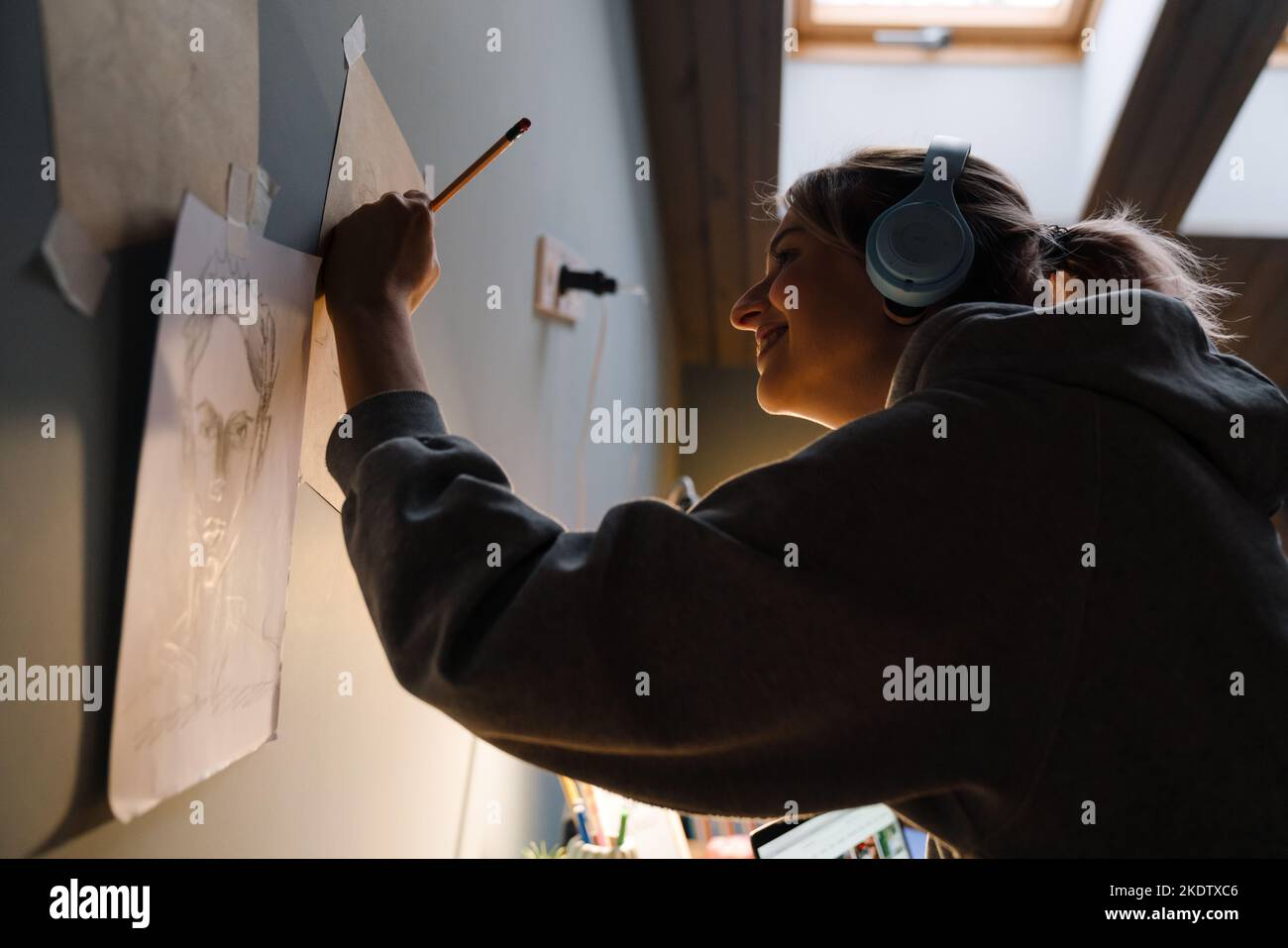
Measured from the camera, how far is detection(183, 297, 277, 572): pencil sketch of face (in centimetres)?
56

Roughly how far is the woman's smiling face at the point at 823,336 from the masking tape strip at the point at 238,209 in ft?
1.75

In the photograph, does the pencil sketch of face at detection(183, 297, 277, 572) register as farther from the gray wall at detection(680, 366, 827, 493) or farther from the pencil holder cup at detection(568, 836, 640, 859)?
the gray wall at detection(680, 366, 827, 493)

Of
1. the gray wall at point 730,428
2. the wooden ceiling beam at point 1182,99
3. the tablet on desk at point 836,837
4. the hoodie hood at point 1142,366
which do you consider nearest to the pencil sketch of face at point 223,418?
the hoodie hood at point 1142,366

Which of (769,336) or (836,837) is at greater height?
(769,336)

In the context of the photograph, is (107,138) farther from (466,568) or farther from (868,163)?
(868,163)

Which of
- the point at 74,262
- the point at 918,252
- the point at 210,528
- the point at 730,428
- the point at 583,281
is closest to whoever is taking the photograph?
the point at 74,262

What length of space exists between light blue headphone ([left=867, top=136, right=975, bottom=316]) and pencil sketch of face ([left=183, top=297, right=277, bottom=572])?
1.69 ft

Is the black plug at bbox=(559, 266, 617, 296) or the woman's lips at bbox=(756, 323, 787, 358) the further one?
the black plug at bbox=(559, 266, 617, 296)

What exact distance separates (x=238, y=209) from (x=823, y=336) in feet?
1.80

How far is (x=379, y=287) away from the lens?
0.72 metres

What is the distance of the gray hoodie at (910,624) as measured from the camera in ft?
1.81

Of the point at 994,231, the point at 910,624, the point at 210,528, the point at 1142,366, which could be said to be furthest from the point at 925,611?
the point at 994,231

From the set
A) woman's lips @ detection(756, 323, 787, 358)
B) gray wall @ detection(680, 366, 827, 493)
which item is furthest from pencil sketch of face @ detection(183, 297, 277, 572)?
gray wall @ detection(680, 366, 827, 493)

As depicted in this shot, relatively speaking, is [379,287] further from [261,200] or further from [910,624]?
[910,624]
